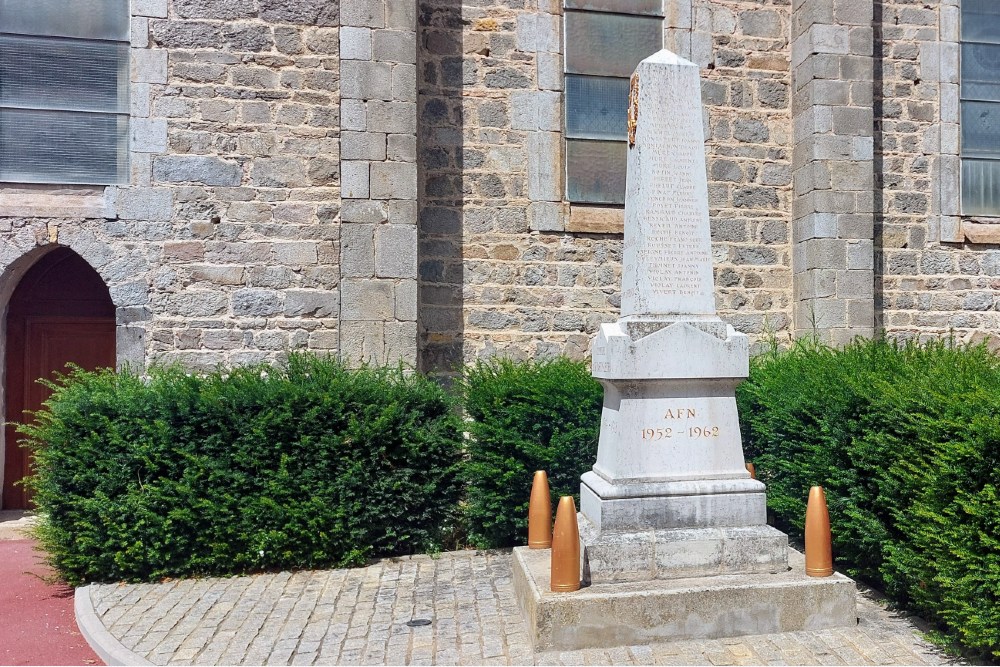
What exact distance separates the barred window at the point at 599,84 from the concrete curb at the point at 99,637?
19.2 ft

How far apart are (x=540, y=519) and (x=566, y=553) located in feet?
3.26

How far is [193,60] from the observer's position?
7039 mm

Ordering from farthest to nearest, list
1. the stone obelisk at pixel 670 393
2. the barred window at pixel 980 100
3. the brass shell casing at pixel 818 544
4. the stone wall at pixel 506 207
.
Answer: the barred window at pixel 980 100, the stone wall at pixel 506 207, the stone obelisk at pixel 670 393, the brass shell casing at pixel 818 544

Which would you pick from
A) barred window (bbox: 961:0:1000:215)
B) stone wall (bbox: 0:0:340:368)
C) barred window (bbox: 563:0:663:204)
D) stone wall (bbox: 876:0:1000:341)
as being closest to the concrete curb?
stone wall (bbox: 0:0:340:368)

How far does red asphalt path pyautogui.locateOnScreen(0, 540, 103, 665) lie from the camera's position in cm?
398

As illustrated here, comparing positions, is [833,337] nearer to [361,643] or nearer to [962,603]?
[962,603]

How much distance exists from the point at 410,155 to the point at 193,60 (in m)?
2.42

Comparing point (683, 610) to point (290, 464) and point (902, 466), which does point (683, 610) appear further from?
point (290, 464)

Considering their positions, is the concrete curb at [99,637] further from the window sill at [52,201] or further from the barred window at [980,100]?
the barred window at [980,100]

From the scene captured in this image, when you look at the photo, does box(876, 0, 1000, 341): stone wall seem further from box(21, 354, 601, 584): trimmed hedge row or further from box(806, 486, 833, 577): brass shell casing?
box(806, 486, 833, 577): brass shell casing

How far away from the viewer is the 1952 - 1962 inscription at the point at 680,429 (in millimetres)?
4180

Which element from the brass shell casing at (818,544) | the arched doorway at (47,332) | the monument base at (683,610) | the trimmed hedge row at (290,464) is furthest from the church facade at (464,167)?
the brass shell casing at (818,544)

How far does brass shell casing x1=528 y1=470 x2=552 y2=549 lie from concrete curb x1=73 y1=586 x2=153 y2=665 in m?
2.35

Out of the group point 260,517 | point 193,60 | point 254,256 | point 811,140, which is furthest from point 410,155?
point 811,140
